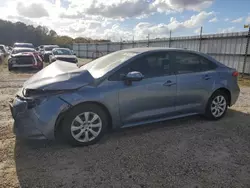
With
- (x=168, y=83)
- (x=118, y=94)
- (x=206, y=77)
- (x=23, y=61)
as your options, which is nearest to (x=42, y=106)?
(x=118, y=94)

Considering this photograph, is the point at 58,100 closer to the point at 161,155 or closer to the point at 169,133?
the point at 161,155

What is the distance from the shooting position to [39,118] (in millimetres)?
2883

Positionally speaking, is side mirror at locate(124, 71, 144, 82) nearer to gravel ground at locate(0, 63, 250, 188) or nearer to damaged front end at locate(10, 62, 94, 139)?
damaged front end at locate(10, 62, 94, 139)

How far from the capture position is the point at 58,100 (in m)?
2.94

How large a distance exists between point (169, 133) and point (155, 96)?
0.76 meters

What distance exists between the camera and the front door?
3.40 meters

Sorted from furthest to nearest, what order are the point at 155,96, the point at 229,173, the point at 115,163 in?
the point at 155,96 → the point at 115,163 → the point at 229,173

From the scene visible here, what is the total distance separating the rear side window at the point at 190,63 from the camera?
155 inches

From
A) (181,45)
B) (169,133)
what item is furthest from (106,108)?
(181,45)

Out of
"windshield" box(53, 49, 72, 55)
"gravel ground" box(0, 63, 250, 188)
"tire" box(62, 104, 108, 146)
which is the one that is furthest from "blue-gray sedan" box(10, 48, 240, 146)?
"windshield" box(53, 49, 72, 55)

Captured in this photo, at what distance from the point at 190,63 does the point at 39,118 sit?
2951mm

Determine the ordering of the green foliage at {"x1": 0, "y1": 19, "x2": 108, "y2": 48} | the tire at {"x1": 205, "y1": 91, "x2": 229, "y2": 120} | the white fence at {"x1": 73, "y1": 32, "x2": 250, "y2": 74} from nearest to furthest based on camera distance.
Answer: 1. the tire at {"x1": 205, "y1": 91, "x2": 229, "y2": 120}
2. the white fence at {"x1": 73, "y1": 32, "x2": 250, "y2": 74}
3. the green foliage at {"x1": 0, "y1": 19, "x2": 108, "y2": 48}

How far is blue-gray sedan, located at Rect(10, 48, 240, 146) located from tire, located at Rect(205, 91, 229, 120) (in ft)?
0.07

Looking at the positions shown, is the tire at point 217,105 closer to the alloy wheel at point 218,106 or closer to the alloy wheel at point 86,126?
the alloy wheel at point 218,106
